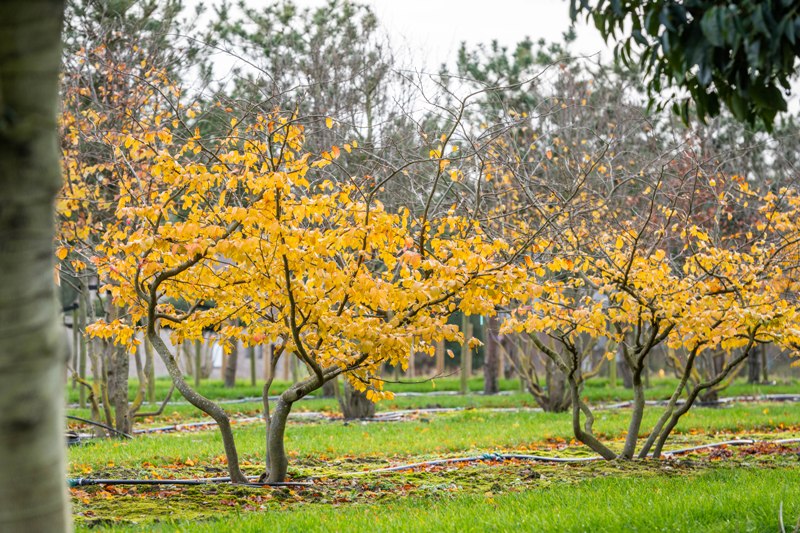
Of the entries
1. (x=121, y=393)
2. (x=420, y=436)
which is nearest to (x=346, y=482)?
(x=420, y=436)

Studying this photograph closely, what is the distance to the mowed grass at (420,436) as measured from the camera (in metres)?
10.0

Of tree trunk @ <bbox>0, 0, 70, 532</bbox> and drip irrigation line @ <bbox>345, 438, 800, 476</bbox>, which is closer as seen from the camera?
tree trunk @ <bbox>0, 0, 70, 532</bbox>

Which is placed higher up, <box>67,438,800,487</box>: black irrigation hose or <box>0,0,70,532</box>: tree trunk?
<box>0,0,70,532</box>: tree trunk

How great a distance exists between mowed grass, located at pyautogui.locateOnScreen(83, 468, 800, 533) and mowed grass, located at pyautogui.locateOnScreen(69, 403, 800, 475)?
12.5ft

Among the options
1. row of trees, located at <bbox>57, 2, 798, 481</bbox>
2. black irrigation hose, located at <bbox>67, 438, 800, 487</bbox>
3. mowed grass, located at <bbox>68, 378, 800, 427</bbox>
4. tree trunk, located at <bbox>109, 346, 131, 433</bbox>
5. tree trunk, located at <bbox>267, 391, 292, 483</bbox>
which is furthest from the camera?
mowed grass, located at <bbox>68, 378, 800, 427</bbox>

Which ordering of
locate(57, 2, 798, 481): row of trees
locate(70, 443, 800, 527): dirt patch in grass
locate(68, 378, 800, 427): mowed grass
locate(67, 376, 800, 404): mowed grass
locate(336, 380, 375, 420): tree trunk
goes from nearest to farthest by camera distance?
locate(70, 443, 800, 527): dirt patch in grass
locate(57, 2, 798, 481): row of trees
locate(336, 380, 375, 420): tree trunk
locate(68, 378, 800, 427): mowed grass
locate(67, 376, 800, 404): mowed grass

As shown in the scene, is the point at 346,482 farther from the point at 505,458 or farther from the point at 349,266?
the point at 505,458

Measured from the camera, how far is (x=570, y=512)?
5469 mm

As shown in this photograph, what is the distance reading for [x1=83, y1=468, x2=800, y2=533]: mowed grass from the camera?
16.8 ft

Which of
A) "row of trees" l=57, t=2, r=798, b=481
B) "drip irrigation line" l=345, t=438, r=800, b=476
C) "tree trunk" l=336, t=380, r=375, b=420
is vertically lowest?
"drip irrigation line" l=345, t=438, r=800, b=476

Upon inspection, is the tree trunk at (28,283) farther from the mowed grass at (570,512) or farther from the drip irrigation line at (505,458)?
the drip irrigation line at (505,458)

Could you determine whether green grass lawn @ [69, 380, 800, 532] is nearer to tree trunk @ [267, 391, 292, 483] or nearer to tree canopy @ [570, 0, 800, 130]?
tree trunk @ [267, 391, 292, 483]

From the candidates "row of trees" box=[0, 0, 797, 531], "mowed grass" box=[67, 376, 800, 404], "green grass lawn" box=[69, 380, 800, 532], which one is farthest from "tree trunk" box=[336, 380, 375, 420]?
"row of trees" box=[0, 0, 797, 531]

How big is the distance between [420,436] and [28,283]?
32.7 feet
